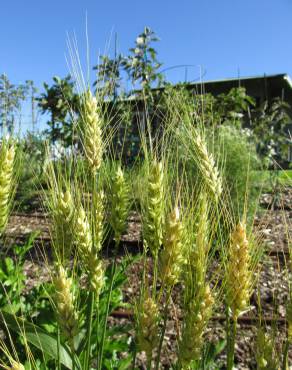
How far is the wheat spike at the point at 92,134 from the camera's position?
1257 millimetres

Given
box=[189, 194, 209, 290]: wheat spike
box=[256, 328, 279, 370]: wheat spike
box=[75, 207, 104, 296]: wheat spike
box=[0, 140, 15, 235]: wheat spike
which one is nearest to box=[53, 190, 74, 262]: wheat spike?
box=[75, 207, 104, 296]: wheat spike

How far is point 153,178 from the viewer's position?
1255 mm

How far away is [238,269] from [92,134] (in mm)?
577

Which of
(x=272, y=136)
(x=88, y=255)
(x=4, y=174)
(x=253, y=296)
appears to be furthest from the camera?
(x=272, y=136)

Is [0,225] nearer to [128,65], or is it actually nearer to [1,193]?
[1,193]

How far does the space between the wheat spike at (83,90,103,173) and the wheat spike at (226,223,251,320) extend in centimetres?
45

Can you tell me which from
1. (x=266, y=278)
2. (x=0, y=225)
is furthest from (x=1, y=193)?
(x=266, y=278)

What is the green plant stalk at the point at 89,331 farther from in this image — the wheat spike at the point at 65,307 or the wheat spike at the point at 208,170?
the wheat spike at the point at 208,170

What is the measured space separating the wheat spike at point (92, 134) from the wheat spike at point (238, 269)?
45 centimetres

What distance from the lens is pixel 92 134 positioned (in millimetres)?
1295

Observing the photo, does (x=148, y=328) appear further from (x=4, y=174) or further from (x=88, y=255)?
(x=4, y=174)

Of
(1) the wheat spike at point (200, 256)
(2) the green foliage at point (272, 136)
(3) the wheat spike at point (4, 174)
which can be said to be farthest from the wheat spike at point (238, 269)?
(2) the green foliage at point (272, 136)

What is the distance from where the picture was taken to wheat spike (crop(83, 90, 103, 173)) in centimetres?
126

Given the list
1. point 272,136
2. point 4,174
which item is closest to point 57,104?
point 272,136
